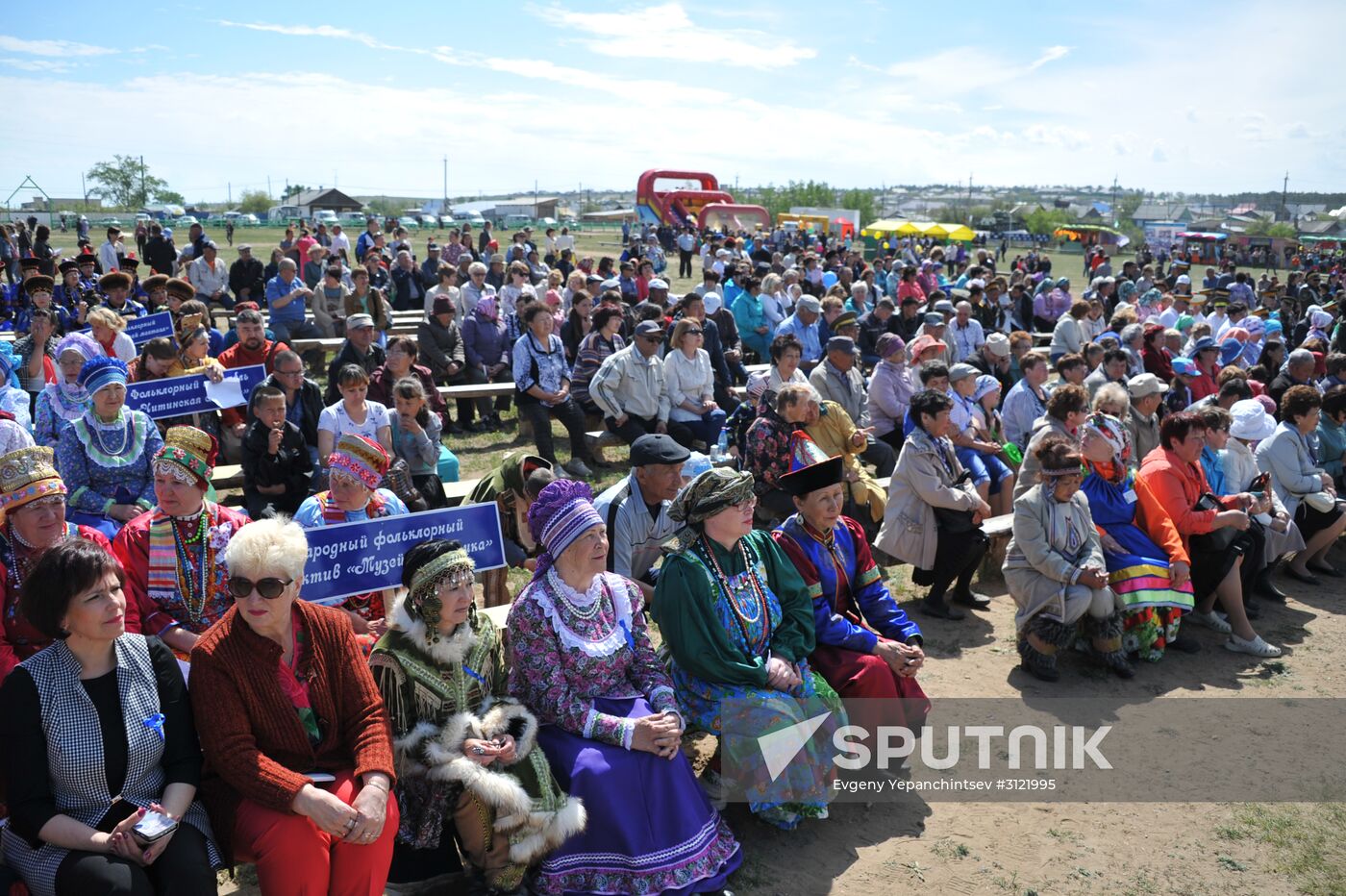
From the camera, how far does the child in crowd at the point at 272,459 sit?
611cm

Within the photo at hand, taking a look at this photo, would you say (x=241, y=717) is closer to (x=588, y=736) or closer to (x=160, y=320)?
(x=588, y=736)

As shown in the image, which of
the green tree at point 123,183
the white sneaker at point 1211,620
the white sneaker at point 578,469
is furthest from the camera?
the green tree at point 123,183

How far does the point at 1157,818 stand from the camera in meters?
4.21

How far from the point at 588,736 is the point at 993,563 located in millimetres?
4440

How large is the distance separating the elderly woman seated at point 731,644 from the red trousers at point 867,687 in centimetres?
19

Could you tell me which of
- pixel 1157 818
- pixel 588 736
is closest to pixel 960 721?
pixel 1157 818

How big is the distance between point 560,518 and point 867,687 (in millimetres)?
1670

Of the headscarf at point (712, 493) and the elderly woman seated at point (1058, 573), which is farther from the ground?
the headscarf at point (712, 493)

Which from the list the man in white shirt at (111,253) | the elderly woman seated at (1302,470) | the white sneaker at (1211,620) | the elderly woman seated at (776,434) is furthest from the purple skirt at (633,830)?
the man in white shirt at (111,253)

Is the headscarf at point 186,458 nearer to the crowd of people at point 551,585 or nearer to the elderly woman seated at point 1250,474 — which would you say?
the crowd of people at point 551,585

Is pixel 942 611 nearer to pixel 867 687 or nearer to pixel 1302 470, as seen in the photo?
pixel 867 687

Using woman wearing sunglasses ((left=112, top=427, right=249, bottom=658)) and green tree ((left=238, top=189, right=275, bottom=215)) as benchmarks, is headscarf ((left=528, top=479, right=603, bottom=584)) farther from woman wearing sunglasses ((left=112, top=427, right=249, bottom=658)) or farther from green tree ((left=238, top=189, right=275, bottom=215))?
green tree ((left=238, top=189, right=275, bottom=215))

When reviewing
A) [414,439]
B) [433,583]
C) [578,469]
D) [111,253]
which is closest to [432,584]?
[433,583]

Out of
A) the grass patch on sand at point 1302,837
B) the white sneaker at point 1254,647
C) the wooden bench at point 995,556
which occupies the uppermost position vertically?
the wooden bench at point 995,556
